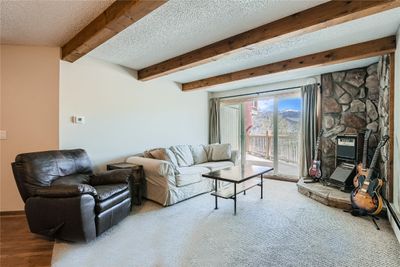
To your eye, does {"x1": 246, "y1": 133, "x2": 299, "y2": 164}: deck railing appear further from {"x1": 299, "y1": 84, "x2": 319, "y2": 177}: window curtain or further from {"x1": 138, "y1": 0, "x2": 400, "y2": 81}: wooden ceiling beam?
{"x1": 138, "y1": 0, "x2": 400, "y2": 81}: wooden ceiling beam

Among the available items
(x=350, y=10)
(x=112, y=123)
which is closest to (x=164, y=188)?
(x=112, y=123)

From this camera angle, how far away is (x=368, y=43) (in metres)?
2.78

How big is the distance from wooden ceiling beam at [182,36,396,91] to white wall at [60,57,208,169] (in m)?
1.33

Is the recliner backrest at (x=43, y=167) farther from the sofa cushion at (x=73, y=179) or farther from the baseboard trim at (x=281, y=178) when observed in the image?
the baseboard trim at (x=281, y=178)

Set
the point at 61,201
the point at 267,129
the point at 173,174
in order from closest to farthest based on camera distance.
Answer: the point at 61,201, the point at 173,174, the point at 267,129

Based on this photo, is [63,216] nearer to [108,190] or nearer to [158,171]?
[108,190]

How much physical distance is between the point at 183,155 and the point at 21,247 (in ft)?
8.84

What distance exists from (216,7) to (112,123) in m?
2.61

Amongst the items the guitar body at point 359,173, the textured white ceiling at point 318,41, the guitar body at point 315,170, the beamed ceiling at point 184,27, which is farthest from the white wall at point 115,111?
the guitar body at point 359,173

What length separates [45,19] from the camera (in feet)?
7.45

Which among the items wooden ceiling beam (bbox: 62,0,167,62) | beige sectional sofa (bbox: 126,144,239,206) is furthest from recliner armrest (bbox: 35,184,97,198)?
wooden ceiling beam (bbox: 62,0,167,62)

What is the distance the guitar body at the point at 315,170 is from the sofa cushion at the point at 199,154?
2123mm

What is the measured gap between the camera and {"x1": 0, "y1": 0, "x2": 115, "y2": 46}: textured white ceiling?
1984mm

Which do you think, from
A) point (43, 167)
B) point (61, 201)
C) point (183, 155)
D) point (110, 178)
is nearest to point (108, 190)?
point (110, 178)
